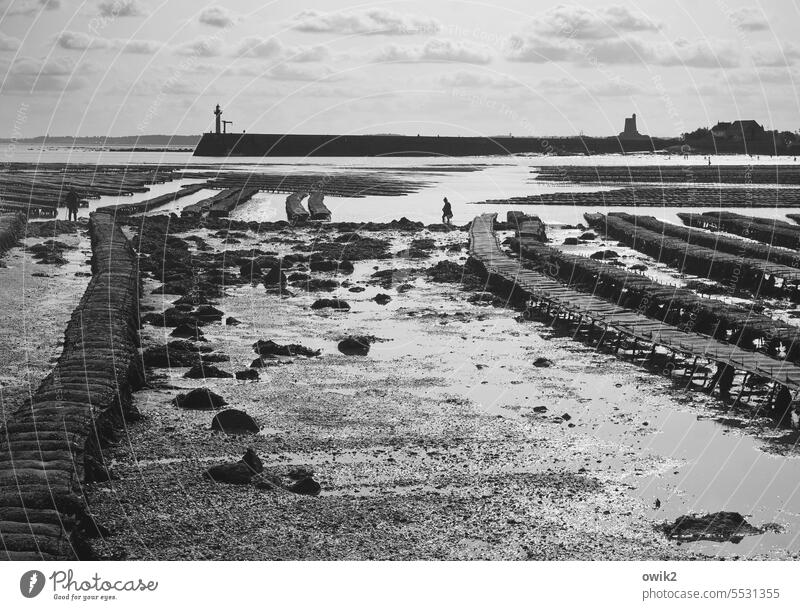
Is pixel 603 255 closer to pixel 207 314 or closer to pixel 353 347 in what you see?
pixel 207 314

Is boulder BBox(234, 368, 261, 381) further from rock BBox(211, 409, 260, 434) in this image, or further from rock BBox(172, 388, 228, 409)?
rock BBox(211, 409, 260, 434)

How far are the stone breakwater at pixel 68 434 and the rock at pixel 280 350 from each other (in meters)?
2.97

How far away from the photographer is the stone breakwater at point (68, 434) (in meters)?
13.1

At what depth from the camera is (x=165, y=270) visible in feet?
133

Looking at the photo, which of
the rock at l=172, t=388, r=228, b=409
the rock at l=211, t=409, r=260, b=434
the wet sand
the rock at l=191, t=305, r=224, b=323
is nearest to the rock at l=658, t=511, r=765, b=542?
the wet sand

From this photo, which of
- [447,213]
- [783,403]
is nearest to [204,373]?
[783,403]

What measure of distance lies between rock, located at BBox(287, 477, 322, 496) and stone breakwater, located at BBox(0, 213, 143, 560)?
296cm

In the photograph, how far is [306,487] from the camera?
16469mm

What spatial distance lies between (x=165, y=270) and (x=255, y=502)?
2582 cm

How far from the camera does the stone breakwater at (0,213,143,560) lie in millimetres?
13094

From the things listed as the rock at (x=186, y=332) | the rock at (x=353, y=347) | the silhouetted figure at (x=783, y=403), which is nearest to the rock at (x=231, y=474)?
the rock at (x=353, y=347)

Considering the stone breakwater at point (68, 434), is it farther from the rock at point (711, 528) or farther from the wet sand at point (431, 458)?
the rock at point (711, 528)
